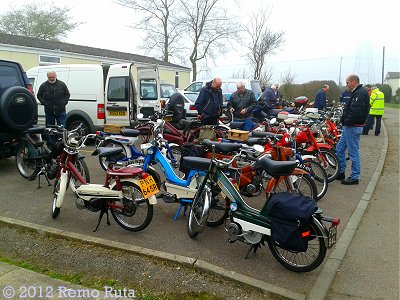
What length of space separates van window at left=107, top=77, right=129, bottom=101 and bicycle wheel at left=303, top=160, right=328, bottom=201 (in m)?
5.25

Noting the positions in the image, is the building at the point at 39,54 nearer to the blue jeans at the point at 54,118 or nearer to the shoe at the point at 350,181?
the blue jeans at the point at 54,118

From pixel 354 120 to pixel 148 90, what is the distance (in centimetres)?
656

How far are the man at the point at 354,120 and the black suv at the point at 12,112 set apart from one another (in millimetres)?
5721

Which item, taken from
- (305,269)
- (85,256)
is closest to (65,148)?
(85,256)

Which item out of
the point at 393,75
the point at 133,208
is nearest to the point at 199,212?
the point at 133,208

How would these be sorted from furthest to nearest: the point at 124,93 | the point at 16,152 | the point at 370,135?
the point at 370,135
the point at 124,93
the point at 16,152

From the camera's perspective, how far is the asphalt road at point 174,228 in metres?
3.38

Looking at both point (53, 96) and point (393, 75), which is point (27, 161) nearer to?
point (53, 96)

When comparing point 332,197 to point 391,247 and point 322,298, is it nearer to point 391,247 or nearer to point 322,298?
point 391,247

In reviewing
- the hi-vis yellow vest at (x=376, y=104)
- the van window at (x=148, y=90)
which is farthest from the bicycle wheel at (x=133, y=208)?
the hi-vis yellow vest at (x=376, y=104)

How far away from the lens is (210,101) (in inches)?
294

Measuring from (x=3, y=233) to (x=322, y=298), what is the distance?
3.66 meters

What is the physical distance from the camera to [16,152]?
257 inches

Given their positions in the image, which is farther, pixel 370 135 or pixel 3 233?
pixel 370 135
